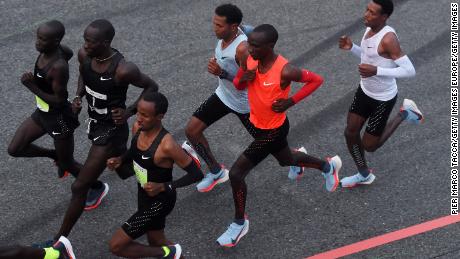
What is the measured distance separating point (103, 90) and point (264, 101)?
1.51 m

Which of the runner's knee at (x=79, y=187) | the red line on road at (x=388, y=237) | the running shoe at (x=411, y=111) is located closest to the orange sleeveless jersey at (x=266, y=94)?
the red line on road at (x=388, y=237)

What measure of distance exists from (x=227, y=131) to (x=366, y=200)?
202cm

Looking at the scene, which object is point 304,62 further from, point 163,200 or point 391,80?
point 163,200

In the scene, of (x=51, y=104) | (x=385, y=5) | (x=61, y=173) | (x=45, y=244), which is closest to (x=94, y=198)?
(x=61, y=173)

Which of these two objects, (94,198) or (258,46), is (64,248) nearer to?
(94,198)

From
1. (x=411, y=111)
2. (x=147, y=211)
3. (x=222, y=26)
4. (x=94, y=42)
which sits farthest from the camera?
(x=411, y=111)

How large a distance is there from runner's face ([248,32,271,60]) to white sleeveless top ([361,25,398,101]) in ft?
4.06

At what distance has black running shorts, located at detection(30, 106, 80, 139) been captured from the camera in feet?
23.6

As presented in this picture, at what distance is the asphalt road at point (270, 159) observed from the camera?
7332 millimetres

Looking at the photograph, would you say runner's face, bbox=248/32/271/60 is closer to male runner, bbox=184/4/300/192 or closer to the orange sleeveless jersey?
the orange sleeveless jersey

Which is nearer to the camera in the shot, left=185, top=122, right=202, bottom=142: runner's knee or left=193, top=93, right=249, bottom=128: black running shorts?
left=193, top=93, right=249, bottom=128: black running shorts

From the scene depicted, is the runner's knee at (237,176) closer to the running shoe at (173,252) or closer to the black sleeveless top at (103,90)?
the running shoe at (173,252)

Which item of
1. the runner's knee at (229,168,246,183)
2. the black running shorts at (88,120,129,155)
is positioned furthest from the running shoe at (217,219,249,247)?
the black running shorts at (88,120,129,155)

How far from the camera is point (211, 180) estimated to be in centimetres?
798
